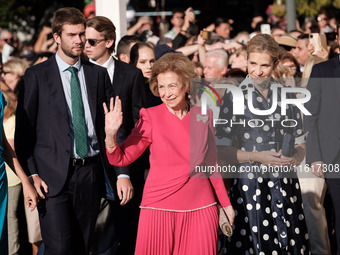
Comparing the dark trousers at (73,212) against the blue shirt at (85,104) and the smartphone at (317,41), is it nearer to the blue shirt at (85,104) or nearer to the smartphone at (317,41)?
the blue shirt at (85,104)

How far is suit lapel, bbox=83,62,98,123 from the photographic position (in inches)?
248

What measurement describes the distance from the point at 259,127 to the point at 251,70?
1.70ft

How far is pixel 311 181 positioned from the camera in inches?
333

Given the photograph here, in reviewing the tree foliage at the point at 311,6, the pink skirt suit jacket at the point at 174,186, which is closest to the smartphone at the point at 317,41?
the pink skirt suit jacket at the point at 174,186

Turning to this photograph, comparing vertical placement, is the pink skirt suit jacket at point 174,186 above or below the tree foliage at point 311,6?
below

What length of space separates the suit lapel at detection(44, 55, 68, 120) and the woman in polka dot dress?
1.41 meters

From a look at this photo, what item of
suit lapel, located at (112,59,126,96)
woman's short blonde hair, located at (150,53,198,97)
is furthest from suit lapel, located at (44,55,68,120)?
suit lapel, located at (112,59,126,96)

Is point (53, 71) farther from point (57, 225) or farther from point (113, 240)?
point (113, 240)

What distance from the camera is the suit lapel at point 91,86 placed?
20.7ft

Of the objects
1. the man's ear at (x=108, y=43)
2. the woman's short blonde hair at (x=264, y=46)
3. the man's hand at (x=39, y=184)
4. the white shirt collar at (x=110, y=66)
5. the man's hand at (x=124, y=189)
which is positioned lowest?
the man's hand at (x=124, y=189)

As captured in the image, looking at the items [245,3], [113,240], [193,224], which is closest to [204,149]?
[193,224]

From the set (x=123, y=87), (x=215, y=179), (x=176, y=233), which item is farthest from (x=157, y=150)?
(x=123, y=87)

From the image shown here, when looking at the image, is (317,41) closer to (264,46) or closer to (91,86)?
(264,46)

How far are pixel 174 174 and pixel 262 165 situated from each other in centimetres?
106
